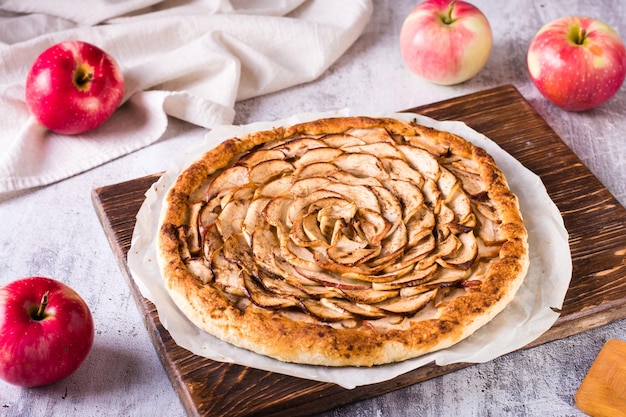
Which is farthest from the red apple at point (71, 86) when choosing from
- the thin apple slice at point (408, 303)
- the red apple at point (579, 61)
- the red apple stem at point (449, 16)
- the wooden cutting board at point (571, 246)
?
the red apple at point (579, 61)

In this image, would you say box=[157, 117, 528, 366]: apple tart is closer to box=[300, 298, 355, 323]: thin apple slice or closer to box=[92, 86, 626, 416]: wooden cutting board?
box=[300, 298, 355, 323]: thin apple slice

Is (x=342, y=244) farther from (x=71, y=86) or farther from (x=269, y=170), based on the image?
(x=71, y=86)

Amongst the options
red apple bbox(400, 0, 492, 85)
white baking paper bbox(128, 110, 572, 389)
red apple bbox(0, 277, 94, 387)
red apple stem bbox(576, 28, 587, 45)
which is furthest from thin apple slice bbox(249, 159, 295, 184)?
red apple stem bbox(576, 28, 587, 45)

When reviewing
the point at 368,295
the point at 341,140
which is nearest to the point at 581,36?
the point at 341,140

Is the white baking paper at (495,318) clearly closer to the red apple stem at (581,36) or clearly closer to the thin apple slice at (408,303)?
the thin apple slice at (408,303)

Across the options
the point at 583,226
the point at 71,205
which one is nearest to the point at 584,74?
the point at 583,226

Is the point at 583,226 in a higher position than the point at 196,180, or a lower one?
lower

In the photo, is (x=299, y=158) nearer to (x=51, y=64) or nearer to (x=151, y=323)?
(x=151, y=323)
